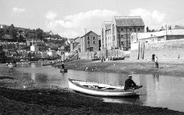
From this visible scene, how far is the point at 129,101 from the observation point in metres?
25.9

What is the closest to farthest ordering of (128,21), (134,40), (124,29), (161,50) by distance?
(161,50)
(134,40)
(124,29)
(128,21)

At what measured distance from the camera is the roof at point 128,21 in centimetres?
10631

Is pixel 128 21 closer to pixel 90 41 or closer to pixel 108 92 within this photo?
pixel 90 41

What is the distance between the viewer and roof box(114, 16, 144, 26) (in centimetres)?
10631

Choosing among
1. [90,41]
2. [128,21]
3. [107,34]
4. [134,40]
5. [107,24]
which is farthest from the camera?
[90,41]

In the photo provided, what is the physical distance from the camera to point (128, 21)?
107 meters

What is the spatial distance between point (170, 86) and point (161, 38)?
43459 mm

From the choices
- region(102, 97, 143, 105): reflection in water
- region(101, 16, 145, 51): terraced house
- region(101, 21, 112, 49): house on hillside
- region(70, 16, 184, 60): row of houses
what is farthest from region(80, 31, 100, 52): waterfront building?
region(102, 97, 143, 105): reflection in water

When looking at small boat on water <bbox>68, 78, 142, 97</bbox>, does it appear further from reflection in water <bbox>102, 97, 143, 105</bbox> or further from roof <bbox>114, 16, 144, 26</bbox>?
roof <bbox>114, 16, 144, 26</bbox>

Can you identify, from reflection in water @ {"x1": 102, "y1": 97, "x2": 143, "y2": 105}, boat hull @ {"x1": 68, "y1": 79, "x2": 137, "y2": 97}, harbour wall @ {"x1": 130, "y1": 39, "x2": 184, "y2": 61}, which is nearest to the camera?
reflection in water @ {"x1": 102, "y1": 97, "x2": 143, "y2": 105}

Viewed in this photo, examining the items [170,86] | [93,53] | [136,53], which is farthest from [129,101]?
[93,53]

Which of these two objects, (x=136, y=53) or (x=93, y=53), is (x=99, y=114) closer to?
(x=136, y=53)

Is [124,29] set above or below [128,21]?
below

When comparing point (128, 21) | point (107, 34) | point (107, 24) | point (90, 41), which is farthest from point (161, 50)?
point (90, 41)
